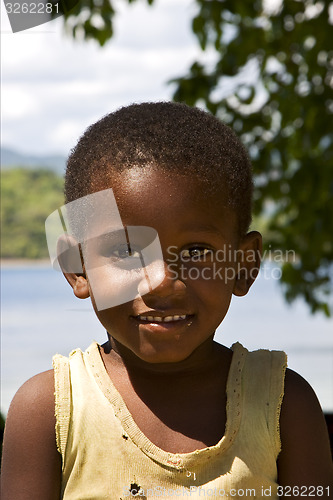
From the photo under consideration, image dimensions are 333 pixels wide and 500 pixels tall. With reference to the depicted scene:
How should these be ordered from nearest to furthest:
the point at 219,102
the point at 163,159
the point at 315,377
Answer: the point at 163,159
the point at 219,102
the point at 315,377

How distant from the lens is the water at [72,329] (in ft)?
9.83

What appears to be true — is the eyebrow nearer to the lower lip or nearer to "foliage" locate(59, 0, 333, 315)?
the lower lip

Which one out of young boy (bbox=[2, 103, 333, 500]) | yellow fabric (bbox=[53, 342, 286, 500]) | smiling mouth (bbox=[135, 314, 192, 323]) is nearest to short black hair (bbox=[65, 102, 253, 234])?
young boy (bbox=[2, 103, 333, 500])

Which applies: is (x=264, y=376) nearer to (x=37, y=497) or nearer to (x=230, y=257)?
(x=230, y=257)

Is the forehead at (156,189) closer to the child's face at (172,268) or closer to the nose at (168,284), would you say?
the child's face at (172,268)

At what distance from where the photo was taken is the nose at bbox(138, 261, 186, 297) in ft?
4.32

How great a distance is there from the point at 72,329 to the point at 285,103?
146 cm

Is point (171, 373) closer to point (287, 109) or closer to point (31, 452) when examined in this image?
point (31, 452)

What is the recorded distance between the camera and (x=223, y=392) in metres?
1.47

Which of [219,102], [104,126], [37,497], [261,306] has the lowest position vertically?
[37,497]

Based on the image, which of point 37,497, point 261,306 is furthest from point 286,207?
point 261,306

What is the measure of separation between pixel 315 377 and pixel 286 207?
98.7 inches

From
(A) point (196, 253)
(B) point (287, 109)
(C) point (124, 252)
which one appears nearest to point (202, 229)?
(A) point (196, 253)

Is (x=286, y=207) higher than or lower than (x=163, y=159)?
higher
